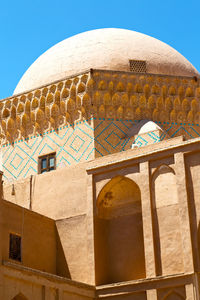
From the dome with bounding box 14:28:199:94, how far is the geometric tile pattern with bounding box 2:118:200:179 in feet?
4.90

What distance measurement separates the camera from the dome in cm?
1455

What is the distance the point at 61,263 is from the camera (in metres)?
11.9

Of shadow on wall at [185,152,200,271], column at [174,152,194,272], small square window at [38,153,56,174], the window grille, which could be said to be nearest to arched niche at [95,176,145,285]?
column at [174,152,194,272]

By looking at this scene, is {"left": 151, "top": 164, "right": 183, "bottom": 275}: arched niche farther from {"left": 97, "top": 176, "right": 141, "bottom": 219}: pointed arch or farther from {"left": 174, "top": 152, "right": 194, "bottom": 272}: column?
{"left": 97, "top": 176, "right": 141, "bottom": 219}: pointed arch

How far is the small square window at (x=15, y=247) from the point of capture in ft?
35.0

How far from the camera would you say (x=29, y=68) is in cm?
1580

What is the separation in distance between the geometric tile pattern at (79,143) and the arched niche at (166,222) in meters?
2.19

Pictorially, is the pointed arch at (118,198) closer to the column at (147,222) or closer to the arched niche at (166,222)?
the column at (147,222)

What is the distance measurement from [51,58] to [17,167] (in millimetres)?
3113

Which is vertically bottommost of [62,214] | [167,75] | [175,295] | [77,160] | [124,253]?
[175,295]

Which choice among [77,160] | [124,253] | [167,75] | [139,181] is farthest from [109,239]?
[167,75]

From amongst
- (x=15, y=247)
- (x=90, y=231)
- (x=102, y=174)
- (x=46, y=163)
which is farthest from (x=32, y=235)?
(x=46, y=163)

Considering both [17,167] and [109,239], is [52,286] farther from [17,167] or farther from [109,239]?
[17,167]

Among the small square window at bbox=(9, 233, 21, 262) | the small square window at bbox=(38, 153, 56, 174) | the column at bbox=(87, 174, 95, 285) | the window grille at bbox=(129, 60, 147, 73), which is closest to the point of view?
the small square window at bbox=(9, 233, 21, 262)
